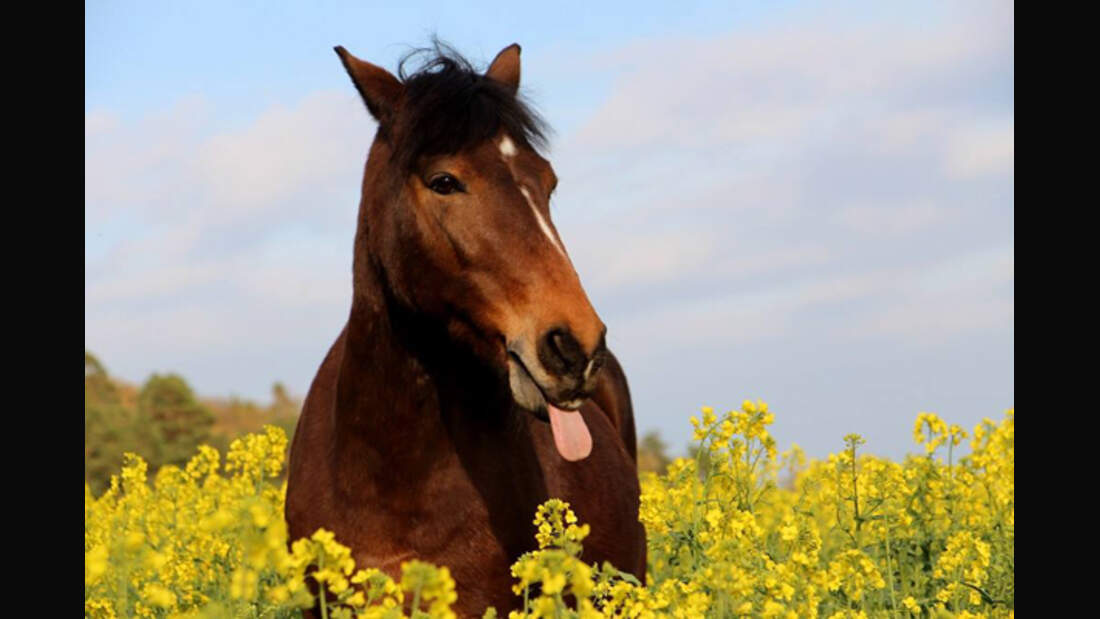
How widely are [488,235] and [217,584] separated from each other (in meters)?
2.56

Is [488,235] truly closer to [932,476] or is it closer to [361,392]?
[361,392]

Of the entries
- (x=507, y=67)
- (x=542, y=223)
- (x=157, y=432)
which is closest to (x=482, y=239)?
(x=542, y=223)

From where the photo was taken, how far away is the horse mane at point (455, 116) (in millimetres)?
4426

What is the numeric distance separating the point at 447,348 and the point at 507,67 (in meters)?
1.74

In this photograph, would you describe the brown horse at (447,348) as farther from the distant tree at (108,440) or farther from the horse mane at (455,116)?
the distant tree at (108,440)

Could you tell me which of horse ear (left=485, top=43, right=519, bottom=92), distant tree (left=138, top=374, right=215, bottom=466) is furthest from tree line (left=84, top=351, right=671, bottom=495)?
horse ear (left=485, top=43, right=519, bottom=92)

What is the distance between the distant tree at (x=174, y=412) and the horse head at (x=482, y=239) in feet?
52.9

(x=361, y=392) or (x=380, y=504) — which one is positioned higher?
(x=361, y=392)

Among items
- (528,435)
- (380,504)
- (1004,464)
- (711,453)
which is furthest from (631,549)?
(1004,464)

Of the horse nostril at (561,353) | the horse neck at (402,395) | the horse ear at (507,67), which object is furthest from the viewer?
the horse ear at (507,67)

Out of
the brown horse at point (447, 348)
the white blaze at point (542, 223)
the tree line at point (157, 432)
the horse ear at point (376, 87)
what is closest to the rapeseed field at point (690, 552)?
the brown horse at point (447, 348)

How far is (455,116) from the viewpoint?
4.45 meters

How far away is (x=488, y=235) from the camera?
420 centimetres

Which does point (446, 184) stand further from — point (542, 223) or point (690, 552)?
point (690, 552)
